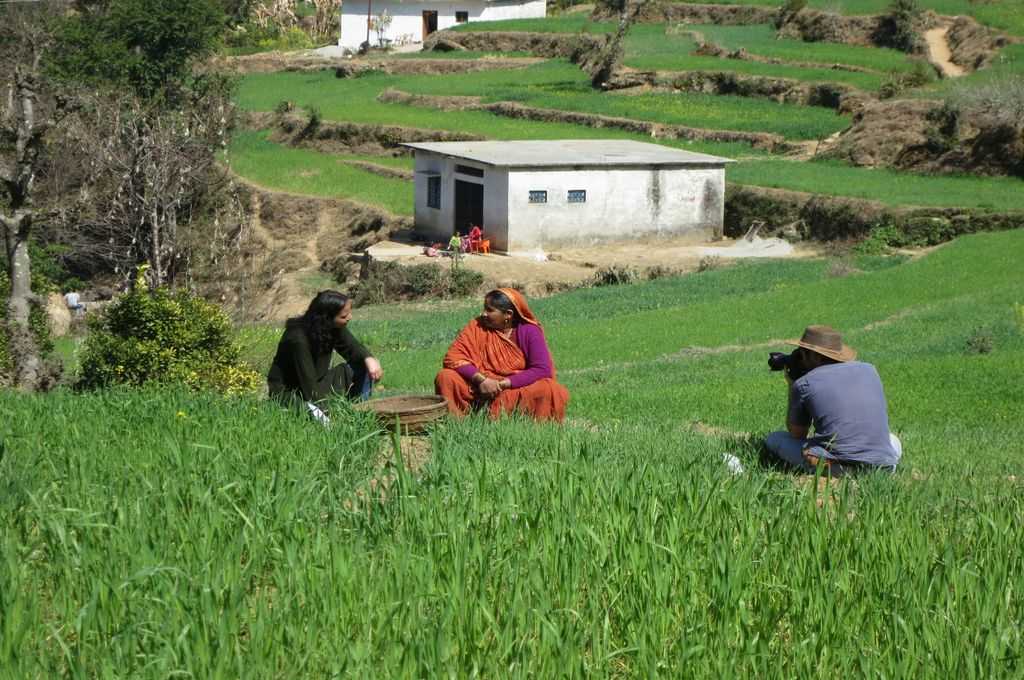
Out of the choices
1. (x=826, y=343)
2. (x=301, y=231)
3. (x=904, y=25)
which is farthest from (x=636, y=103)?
(x=826, y=343)

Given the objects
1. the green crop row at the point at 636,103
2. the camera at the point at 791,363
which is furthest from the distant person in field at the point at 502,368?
the green crop row at the point at 636,103

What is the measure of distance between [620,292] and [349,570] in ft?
74.4

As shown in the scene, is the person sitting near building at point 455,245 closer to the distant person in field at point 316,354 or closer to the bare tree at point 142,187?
the bare tree at point 142,187

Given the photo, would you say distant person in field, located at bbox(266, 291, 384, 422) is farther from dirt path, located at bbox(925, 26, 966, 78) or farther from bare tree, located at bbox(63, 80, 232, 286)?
dirt path, located at bbox(925, 26, 966, 78)

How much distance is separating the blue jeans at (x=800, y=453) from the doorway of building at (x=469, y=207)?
26410 millimetres

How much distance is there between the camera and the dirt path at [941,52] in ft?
156

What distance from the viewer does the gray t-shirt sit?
7.78 m

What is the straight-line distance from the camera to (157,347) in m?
12.4

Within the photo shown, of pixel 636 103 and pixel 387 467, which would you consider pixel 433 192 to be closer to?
pixel 636 103

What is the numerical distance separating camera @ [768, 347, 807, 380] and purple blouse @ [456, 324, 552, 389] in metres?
1.82

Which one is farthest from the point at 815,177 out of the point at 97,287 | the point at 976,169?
the point at 97,287

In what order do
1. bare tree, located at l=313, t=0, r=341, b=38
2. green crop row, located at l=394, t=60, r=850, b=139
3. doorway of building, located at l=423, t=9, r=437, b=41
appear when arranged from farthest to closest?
bare tree, located at l=313, t=0, r=341, b=38 < doorway of building, located at l=423, t=9, r=437, b=41 < green crop row, located at l=394, t=60, r=850, b=139

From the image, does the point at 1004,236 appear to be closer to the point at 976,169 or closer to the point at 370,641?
the point at 976,169

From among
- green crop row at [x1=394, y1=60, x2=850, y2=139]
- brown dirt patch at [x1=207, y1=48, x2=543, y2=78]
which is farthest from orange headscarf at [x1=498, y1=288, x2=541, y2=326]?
brown dirt patch at [x1=207, y1=48, x2=543, y2=78]
